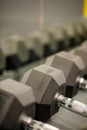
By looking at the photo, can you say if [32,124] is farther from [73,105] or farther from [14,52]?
[14,52]

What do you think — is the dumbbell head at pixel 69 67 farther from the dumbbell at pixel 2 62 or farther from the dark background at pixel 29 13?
the dark background at pixel 29 13

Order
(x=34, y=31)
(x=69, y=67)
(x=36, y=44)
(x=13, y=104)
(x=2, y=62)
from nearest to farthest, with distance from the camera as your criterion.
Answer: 1. (x=13, y=104)
2. (x=69, y=67)
3. (x=2, y=62)
4. (x=36, y=44)
5. (x=34, y=31)

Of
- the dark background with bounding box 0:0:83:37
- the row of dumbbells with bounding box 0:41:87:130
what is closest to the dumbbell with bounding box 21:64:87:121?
the row of dumbbells with bounding box 0:41:87:130

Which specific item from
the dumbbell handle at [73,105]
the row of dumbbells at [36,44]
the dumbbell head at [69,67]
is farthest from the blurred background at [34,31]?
the dumbbell handle at [73,105]

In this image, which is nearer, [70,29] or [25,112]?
[25,112]

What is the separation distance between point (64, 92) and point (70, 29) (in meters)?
1.07

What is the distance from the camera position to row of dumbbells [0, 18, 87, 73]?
1269 millimetres

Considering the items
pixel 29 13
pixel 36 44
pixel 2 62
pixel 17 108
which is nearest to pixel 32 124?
pixel 17 108

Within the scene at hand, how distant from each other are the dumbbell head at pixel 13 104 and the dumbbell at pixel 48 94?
0.13 ft

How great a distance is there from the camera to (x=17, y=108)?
510mm

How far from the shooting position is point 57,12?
227 centimetres

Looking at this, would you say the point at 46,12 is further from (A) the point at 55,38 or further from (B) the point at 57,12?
(A) the point at 55,38

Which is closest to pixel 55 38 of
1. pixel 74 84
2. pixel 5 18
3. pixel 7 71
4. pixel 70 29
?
pixel 70 29

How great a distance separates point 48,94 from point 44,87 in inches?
0.6
